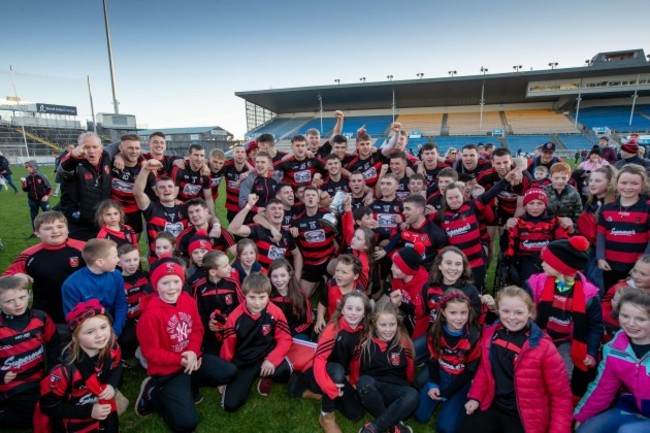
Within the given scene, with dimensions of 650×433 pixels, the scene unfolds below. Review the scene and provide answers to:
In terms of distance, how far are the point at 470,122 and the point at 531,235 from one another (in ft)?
137

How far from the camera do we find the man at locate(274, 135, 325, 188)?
22.5 feet

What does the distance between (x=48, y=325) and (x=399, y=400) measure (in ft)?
10.9

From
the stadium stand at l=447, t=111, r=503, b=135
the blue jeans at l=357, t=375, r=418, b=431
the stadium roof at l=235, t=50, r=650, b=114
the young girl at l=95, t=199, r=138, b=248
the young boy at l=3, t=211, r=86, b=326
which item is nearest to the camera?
the blue jeans at l=357, t=375, r=418, b=431

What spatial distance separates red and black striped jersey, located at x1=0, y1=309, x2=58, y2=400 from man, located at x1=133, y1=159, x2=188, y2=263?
1.90 m

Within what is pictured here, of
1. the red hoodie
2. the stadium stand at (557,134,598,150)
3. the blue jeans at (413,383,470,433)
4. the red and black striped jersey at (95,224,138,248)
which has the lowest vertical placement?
the blue jeans at (413,383,470,433)

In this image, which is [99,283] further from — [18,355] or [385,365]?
[385,365]

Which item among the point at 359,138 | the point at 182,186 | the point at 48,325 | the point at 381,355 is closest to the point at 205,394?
the point at 48,325

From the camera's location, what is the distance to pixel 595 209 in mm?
4762

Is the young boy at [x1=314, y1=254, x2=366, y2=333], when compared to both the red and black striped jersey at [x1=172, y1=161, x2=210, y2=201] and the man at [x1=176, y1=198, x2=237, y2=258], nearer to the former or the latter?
the man at [x1=176, y1=198, x2=237, y2=258]

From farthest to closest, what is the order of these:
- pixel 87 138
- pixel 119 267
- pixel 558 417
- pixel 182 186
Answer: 1. pixel 182 186
2. pixel 87 138
3. pixel 119 267
4. pixel 558 417

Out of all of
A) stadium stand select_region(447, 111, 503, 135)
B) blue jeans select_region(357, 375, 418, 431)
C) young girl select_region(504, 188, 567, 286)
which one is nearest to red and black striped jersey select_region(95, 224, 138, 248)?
blue jeans select_region(357, 375, 418, 431)

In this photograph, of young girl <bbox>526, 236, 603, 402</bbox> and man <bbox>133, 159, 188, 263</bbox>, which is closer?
young girl <bbox>526, 236, 603, 402</bbox>

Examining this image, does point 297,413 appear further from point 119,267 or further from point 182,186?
point 182,186

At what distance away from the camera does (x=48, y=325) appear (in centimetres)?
344
